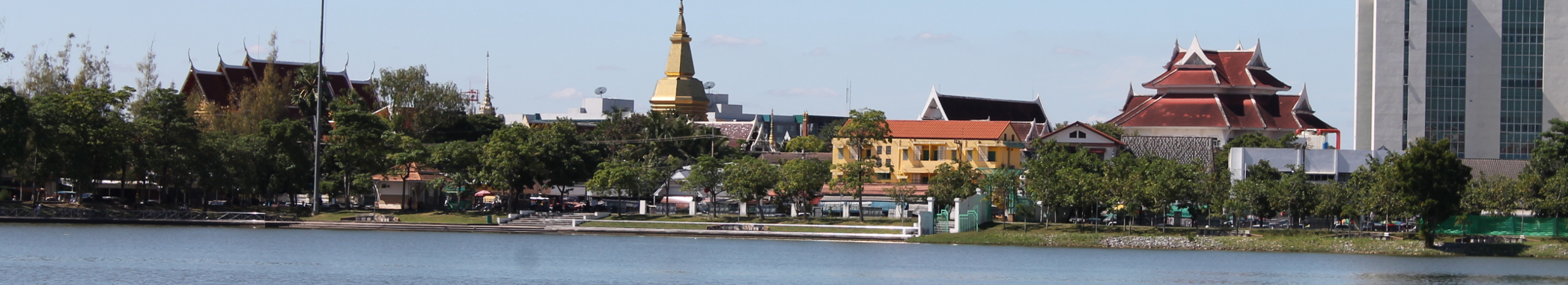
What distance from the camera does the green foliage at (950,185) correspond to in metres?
56.6

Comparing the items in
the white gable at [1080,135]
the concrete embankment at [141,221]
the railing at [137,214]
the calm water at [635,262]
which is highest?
the white gable at [1080,135]

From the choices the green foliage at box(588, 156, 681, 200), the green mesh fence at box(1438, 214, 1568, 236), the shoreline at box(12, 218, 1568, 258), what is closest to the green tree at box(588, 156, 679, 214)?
the green foliage at box(588, 156, 681, 200)

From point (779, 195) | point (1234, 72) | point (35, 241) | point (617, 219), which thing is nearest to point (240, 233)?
point (35, 241)

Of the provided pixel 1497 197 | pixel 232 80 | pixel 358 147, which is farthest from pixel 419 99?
pixel 1497 197

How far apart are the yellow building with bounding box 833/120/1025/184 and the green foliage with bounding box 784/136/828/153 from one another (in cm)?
2316

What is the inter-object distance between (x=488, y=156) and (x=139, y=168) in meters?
11.5

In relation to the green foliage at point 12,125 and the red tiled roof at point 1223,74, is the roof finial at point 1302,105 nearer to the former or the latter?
the red tiled roof at point 1223,74

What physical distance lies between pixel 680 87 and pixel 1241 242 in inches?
2410

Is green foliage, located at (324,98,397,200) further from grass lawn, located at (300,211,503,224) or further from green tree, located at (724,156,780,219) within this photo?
green tree, located at (724,156,780,219)

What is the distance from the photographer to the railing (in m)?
57.6

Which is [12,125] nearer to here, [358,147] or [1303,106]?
[358,147]

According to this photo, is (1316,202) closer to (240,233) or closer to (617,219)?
(617,219)

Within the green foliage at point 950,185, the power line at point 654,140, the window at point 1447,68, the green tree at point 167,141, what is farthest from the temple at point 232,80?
the window at point 1447,68

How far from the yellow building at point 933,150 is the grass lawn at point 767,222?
8257 millimetres
